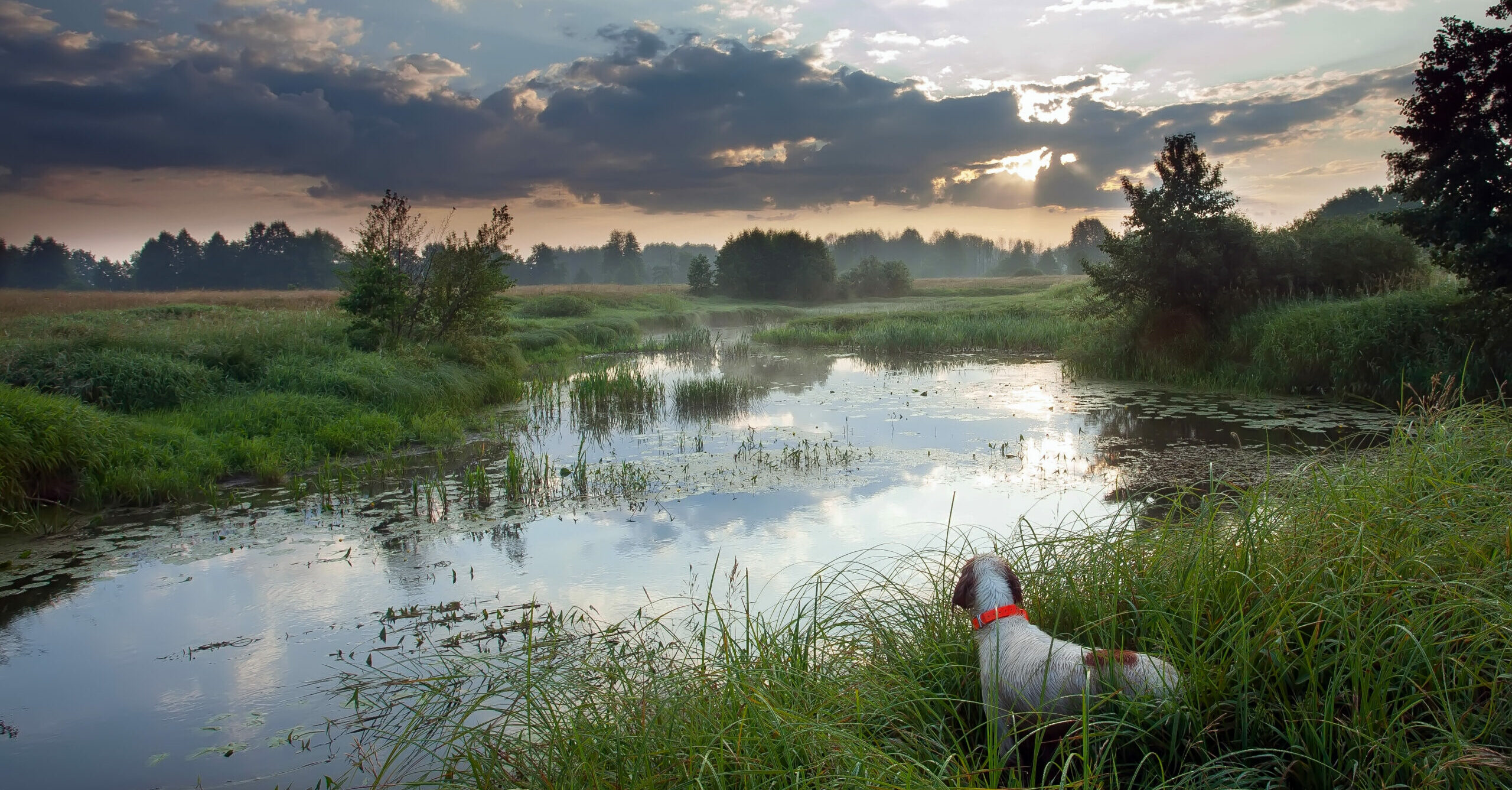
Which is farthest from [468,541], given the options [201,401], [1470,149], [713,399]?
[1470,149]

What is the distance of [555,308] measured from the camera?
3170 cm

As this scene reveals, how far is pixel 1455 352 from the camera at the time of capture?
33.7 ft

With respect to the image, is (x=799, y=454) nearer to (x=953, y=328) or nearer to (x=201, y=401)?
(x=201, y=401)

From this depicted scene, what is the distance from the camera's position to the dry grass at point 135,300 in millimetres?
19594

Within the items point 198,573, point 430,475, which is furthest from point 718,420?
point 198,573

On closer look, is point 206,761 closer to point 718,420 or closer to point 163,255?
point 718,420

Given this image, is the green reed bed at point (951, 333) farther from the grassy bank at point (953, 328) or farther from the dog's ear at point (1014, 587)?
the dog's ear at point (1014, 587)

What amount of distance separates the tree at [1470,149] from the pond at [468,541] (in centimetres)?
228

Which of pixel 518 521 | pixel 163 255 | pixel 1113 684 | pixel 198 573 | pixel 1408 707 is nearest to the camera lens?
pixel 1408 707

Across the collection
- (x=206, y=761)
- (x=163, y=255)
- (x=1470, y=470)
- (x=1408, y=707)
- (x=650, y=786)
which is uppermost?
(x=163, y=255)

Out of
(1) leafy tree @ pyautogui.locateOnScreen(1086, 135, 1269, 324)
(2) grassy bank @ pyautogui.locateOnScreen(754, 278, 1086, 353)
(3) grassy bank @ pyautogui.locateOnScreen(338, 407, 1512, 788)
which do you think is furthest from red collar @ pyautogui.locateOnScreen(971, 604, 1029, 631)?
(2) grassy bank @ pyautogui.locateOnScreen(754, 278, 1086, 353)

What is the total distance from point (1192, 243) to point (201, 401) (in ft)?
52.9

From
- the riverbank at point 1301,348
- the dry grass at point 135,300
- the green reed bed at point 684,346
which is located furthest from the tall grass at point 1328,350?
the dry grass at point 135,300

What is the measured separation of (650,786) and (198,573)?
17.4ft
